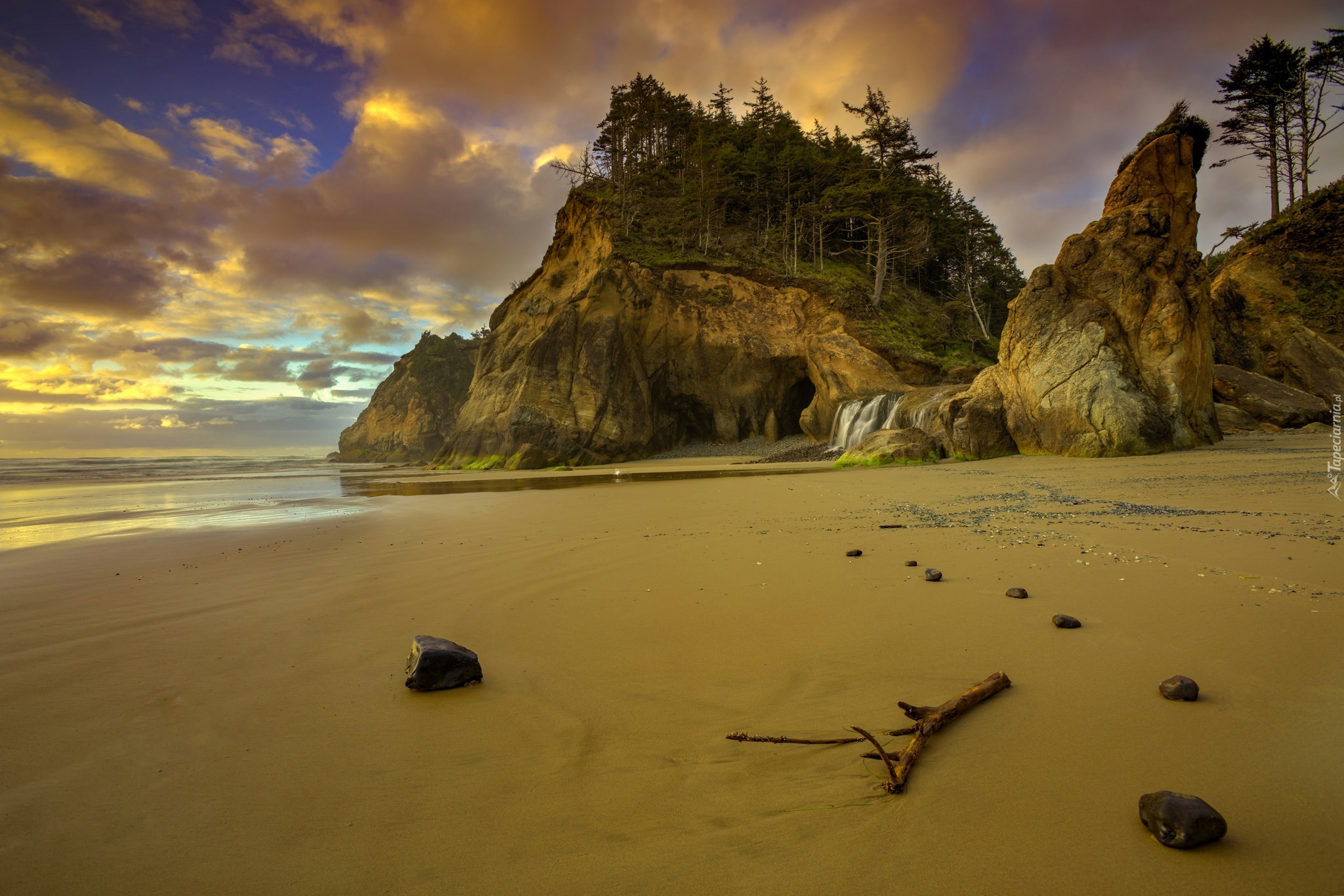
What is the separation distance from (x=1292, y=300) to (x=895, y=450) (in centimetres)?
2182

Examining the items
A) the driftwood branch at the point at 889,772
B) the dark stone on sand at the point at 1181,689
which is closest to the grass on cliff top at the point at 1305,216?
the dark stone on sand at the point at 1181,689

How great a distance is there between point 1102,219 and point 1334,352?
13.6m

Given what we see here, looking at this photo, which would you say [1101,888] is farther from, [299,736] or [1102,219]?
[1102,219]

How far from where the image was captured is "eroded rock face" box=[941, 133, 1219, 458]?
13820mm

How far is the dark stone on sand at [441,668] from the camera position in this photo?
2682mm

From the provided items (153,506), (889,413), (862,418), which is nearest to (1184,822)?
(153,506)

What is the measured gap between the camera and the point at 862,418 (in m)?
23.9

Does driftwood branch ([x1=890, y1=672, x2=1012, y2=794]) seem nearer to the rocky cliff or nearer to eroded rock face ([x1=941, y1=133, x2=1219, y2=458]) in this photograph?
eroded rock face ([x1=941, y1=133, x2=1219, y2=458])

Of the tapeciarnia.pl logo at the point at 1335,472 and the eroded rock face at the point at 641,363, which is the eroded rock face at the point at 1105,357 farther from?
the eroded rock face at the point at 641,363

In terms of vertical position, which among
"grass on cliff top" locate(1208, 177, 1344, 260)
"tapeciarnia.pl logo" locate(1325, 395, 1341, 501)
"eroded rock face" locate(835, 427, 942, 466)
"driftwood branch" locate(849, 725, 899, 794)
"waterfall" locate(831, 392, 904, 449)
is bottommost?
"tapeciarnia.pl logo" locate(1325, 395, 1341, 501)

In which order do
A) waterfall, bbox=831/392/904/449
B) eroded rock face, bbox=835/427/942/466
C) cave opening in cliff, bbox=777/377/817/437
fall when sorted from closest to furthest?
eroded rock face, bbox=835/427/942/466, waterfall, bbox=831/392/904/449, cave opening in cliff, bbox=777/377/817/437

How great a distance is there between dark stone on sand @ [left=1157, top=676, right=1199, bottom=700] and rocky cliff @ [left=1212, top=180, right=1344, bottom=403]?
29364 mm

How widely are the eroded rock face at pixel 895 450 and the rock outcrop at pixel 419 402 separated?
163ft

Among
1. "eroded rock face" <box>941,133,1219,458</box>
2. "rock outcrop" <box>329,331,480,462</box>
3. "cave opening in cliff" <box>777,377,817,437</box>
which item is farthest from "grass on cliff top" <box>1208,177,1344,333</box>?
"rock outcrop" <box>329,331,480,462</box>
